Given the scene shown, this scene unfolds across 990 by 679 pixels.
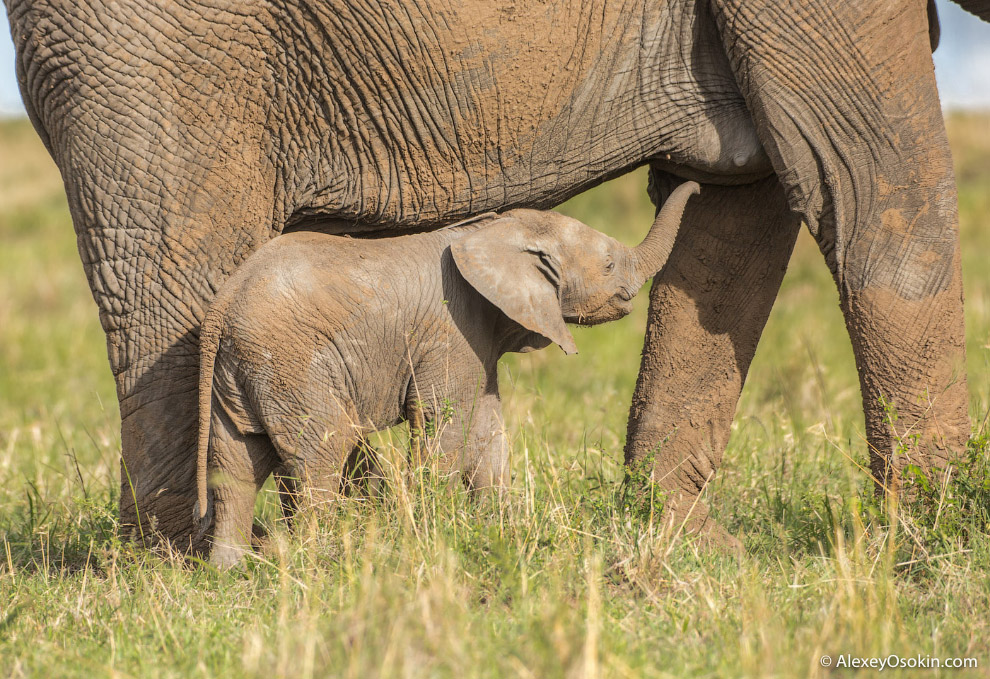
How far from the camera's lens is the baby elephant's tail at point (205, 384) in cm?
376

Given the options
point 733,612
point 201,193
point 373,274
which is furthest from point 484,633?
point 201,193

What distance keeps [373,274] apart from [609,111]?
3.22ft

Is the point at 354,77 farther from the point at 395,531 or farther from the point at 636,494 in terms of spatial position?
the point at 636,494

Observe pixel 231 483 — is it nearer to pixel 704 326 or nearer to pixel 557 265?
pixel 557 265

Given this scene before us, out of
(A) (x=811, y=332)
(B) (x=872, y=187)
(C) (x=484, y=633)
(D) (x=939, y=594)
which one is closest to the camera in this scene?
(C) (x=484, y=633)

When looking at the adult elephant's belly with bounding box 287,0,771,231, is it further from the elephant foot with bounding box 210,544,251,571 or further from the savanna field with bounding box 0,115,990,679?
the elephant foot with bounding box 210,544,251,571

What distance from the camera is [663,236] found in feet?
14.0

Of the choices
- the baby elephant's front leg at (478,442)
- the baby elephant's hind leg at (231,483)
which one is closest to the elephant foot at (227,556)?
the baby elephant's hind leg at (231,483)

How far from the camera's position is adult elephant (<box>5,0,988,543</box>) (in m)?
3.72

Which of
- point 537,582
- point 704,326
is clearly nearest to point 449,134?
point 704,326

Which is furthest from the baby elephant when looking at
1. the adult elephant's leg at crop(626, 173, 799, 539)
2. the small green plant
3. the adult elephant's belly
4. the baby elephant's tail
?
the small green plant

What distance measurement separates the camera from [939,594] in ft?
11.6

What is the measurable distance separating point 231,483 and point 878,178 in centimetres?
235

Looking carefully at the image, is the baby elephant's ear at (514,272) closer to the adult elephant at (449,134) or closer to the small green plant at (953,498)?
the adult elephant at (449,134)
